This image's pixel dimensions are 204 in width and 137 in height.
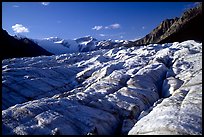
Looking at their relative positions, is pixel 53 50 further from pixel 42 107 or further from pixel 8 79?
pixel 42 107

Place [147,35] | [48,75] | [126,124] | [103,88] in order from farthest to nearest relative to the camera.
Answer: [147,35] → [48,75] → [103,88] → [126,124]

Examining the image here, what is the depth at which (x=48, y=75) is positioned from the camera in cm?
3338

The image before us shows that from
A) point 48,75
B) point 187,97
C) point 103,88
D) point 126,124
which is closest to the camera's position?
point 126,124

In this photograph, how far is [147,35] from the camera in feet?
411

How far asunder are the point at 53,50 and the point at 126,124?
577 ft

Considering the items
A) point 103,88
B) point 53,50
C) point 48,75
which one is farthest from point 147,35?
point 103,88

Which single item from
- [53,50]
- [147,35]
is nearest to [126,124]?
[147,35]

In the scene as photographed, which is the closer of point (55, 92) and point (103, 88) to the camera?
point (103, 88)

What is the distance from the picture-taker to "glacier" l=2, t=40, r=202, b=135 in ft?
50.9

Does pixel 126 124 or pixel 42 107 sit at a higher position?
pixel 42 107

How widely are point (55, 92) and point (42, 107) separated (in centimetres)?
1022

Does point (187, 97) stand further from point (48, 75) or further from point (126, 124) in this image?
point (48, 75)

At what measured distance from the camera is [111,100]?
21125 mm

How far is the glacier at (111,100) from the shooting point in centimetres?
1551
